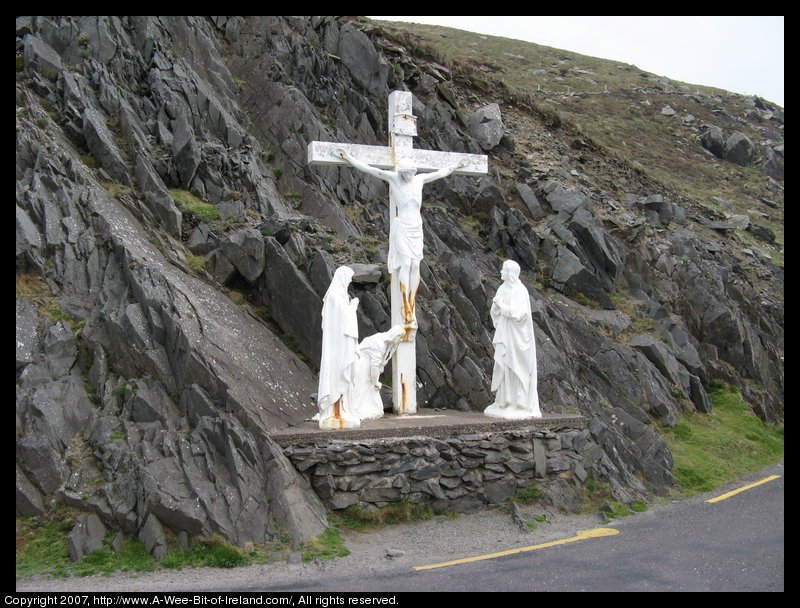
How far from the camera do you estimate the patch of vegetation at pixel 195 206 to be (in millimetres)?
13836

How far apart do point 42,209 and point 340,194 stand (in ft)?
25.2

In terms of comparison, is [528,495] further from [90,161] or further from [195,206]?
[90,161]

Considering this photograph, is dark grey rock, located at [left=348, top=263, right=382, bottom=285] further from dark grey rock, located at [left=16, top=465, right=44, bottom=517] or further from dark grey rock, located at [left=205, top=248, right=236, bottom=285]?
dark grey rock, located at [left=16, top=465, right=44, bottom=517]

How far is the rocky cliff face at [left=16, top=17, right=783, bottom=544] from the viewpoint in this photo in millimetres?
8977

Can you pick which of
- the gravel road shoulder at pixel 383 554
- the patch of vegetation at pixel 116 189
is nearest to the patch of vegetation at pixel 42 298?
the patch of vegetation at pixel 116 189

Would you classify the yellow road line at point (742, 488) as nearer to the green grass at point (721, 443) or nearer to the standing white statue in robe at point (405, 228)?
the green grass at point (721, 443)

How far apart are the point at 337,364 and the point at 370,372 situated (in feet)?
4.30

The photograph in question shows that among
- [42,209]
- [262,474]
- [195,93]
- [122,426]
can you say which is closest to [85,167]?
[42,209]

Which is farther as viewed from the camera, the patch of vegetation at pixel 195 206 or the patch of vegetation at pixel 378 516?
the patch of vegetation at pixel 195 206

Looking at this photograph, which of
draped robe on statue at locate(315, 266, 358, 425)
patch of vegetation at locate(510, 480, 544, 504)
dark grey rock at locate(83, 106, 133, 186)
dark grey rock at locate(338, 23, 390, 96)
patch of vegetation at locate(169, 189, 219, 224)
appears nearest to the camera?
draped robe on statue at locate(315, 266, 358, 425)

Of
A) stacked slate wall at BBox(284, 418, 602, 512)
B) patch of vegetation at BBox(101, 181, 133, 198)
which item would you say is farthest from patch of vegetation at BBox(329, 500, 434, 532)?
patch of vegetation at BBox(101, 181, 133, 198)

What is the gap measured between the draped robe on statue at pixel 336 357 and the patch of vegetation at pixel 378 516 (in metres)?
1.22

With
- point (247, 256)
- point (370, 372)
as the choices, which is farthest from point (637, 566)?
point (247, 256)

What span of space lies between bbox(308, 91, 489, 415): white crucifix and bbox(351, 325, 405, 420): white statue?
0.48 meters
